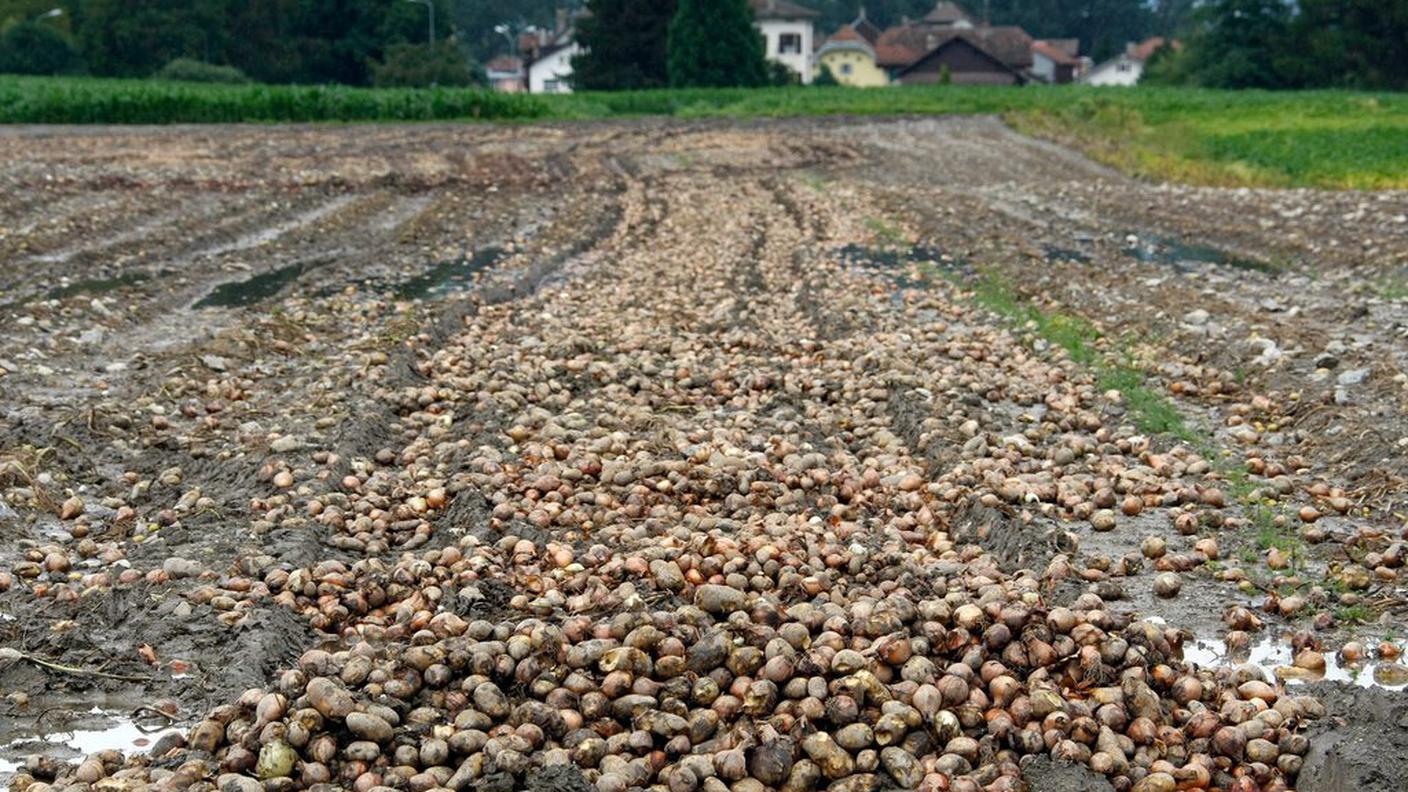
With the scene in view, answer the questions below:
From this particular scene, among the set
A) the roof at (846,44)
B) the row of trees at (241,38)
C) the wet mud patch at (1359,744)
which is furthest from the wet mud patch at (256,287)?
the roof at (846,44)

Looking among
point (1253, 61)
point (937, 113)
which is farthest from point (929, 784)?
point (1253, 61)

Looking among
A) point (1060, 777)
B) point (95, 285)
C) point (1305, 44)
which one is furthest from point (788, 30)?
point (1060, 777)

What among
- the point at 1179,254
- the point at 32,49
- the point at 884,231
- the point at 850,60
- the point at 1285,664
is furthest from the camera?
the point at 850,60

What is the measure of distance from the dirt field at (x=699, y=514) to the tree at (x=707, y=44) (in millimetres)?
56705

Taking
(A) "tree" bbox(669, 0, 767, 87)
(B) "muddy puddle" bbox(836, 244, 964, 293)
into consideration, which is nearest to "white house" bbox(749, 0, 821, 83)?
(A) "tree" bbox(669, 0, 767, 87)

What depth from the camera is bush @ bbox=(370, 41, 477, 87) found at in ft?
237

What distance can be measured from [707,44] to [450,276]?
5784cm

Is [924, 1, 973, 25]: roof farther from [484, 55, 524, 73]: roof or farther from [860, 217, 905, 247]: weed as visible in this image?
[860, 217, 905, 247]: weed

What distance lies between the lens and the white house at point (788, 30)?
100 meters

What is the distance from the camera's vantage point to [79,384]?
990 cm

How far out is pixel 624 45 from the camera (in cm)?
7419

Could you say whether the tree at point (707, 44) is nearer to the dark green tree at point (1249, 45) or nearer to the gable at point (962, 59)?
the dark green tree at point (1249, 45)

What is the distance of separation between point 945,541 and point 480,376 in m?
4.65

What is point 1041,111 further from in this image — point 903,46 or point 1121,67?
point 1121,67
